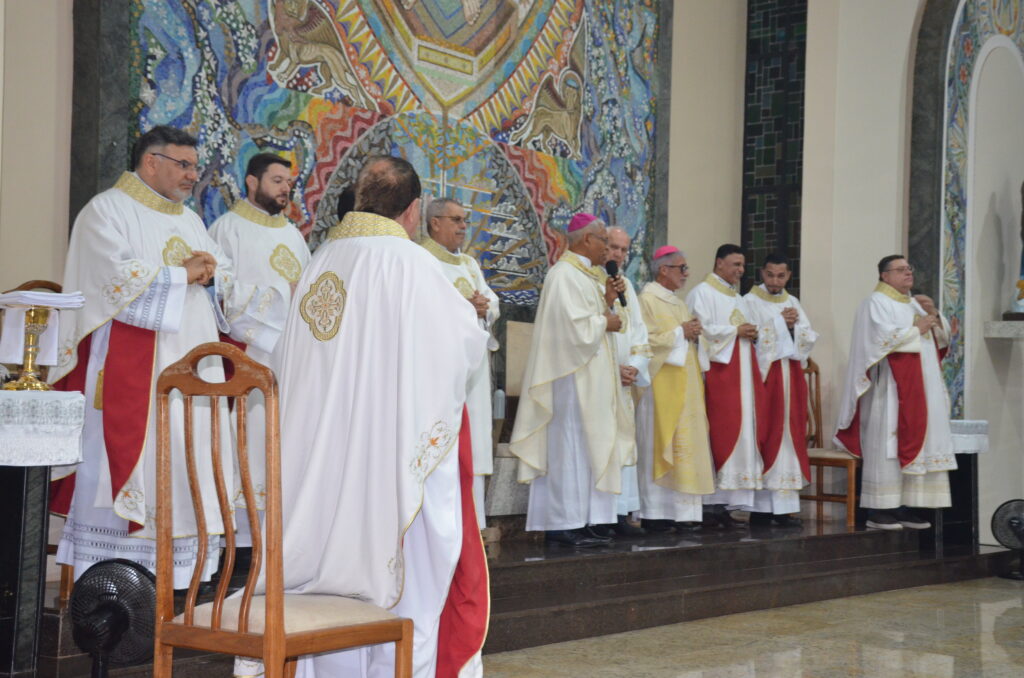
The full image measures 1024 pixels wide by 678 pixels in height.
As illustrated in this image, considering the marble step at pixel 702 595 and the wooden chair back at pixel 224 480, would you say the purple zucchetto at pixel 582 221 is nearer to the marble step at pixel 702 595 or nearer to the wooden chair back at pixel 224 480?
the marble step at pixel 702 595

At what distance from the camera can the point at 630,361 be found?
290 inches

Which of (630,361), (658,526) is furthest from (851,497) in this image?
(630,361)

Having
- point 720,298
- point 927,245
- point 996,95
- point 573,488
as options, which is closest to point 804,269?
point 927,245

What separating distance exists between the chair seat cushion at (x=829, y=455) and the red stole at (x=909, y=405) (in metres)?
0.35

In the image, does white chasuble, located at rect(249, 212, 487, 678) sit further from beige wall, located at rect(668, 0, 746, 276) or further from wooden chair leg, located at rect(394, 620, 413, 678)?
beige wall, located at rect(668, 0, 746, 276)

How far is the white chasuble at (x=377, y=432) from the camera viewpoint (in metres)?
3.62

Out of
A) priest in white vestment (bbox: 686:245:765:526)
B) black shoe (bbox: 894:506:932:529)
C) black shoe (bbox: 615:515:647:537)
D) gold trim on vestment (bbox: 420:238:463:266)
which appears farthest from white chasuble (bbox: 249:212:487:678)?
black shoe (bbox: 894:506:932:529)

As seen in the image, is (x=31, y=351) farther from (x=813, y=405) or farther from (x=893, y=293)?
(x=813, y=405)

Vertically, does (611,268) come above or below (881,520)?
above

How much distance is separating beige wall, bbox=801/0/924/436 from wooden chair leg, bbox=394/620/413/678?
24.1 feet

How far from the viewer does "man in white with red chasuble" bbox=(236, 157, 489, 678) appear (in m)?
A: 3.62

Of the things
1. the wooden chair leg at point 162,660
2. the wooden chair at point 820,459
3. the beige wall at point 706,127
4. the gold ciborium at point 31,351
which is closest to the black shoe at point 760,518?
the wooden chair at point 820,459

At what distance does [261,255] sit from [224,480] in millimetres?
2833

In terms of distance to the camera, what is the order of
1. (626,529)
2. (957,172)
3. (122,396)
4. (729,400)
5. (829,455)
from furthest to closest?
1. (957,172)
2. (829,455)
3. (729,400)
4. (626,529)
5. (122,396)
